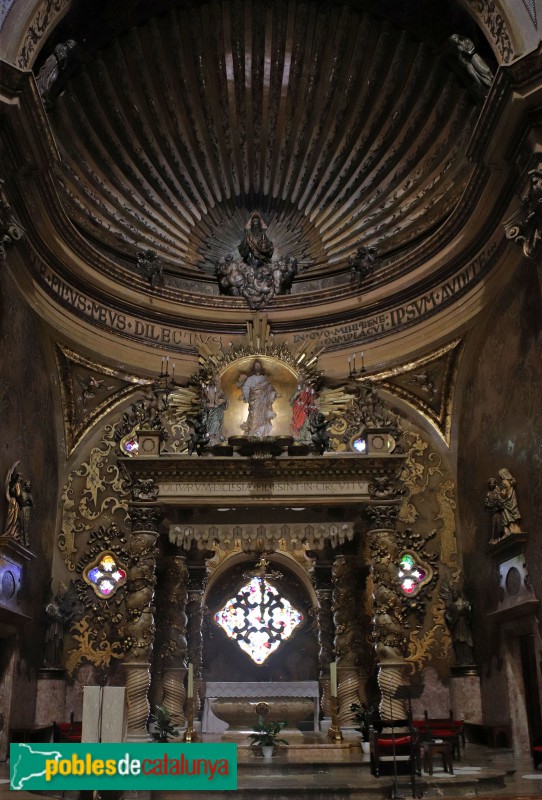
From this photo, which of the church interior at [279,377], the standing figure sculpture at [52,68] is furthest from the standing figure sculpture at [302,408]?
the standing figure sculpture at [52,68]

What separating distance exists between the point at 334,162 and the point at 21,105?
849cm

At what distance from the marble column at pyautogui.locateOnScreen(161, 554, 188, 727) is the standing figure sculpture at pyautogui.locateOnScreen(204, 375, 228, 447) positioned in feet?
7.26

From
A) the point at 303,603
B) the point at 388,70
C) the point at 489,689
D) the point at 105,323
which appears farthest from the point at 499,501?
the point at 388,70

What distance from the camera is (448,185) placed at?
14.9 m

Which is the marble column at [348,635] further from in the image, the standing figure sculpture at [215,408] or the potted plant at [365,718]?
the standing figure sculpture at [215,408]

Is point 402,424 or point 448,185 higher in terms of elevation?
point 448,185

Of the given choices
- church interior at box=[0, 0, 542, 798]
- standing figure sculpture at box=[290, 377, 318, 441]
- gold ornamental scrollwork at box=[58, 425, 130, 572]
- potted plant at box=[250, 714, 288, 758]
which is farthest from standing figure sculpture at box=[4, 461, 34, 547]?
standing figure sculpture at box=[290, 377, 318, 441]

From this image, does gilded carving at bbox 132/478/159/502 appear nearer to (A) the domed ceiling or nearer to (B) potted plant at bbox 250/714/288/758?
(B) potted plant at bbox 250/714/288/758

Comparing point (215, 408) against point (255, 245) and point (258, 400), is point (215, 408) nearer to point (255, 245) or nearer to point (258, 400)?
point (258, 400)

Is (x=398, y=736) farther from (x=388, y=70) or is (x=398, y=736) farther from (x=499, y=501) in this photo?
(x=388, y=70)

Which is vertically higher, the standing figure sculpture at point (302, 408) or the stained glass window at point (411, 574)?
the standing figure sculpture at point (302, 408)

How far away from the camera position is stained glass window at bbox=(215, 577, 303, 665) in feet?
52.2

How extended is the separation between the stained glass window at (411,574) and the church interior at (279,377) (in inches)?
1.6

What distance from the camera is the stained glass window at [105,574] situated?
1365 centimetres
